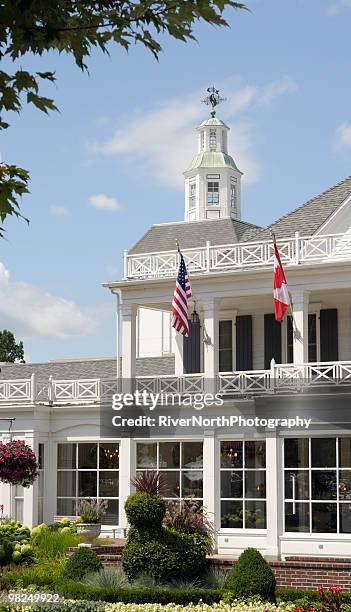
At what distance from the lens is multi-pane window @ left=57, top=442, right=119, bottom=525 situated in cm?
3169

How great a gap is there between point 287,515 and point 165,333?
17.4 metres

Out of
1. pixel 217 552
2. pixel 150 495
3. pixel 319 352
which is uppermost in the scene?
pixel 319 352

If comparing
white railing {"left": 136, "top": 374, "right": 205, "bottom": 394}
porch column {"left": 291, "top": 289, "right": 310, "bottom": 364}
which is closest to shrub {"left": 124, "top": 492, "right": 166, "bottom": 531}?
porch column {"left": 291, "top": 289, "right": 310, "bottom": 364}

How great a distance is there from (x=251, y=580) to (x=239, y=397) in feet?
34.0

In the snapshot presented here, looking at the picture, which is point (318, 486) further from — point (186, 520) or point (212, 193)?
point (212, 193)

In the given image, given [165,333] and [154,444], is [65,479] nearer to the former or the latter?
[154,444]

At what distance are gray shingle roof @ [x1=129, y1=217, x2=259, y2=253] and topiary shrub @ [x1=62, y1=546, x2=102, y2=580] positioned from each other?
47.8ft

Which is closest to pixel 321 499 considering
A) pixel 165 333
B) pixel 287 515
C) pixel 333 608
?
pixel 287 515

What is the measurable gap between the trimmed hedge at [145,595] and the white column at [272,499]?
7.85 metres

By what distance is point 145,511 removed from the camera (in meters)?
21.2

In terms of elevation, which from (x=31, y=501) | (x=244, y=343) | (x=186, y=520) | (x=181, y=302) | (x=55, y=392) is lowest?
(x=186, y=520)

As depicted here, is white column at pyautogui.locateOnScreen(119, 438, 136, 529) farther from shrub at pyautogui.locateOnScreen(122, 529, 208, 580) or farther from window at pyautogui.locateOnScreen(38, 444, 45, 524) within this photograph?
shrub at pyautogui.locateOnScreen(122, 529, 208, 580)

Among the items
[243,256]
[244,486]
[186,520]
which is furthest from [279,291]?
[186,520]

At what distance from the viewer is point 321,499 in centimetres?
2698
